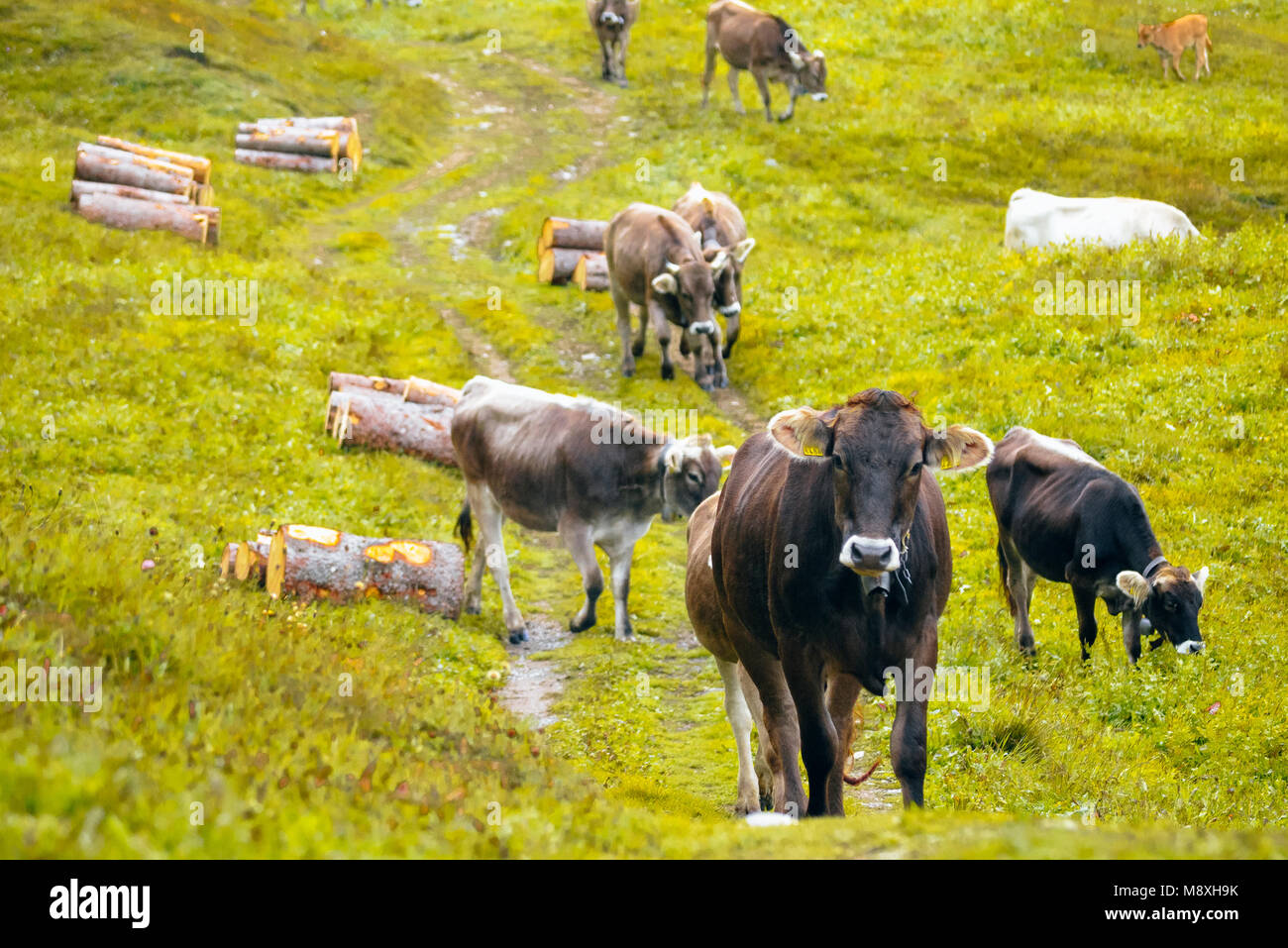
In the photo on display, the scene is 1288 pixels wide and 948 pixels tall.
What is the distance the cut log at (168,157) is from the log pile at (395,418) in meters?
11.9

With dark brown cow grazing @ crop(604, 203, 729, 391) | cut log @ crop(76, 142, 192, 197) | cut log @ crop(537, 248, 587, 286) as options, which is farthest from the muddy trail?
cut log @ crop(76, 142, 192, 197)

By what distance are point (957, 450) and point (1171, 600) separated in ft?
19.4

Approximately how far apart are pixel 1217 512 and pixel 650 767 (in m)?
9.06

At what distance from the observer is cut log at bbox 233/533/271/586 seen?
13.3m

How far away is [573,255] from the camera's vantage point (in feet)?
91.3

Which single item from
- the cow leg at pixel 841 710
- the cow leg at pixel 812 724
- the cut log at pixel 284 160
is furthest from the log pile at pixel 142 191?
the cow leg at pixel 812 724

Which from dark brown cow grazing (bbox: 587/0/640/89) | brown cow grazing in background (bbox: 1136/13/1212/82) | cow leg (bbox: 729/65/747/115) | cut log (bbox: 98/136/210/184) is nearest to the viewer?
cut log (bbox: 98/136/210/184)

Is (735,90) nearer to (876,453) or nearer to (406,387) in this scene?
(406,387)

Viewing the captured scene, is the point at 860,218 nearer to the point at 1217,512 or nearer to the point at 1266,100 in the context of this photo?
the point at 1266,100

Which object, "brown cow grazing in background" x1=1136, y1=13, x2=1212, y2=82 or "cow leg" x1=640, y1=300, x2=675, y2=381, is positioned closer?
"cow leg" x1=640, y1=300, x2=675, y2=381

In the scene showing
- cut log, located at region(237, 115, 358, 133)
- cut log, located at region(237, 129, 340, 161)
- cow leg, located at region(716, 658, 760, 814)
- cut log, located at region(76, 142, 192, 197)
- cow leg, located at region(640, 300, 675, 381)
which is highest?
cut log, located at region(237, 115, 358, 133)

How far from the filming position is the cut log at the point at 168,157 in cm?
2820

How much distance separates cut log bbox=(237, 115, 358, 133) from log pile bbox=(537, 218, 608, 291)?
957cm

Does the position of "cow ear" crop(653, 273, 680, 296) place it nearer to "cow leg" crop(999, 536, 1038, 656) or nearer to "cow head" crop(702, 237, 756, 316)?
"cow head" crop(702, 237, 756, 316)
